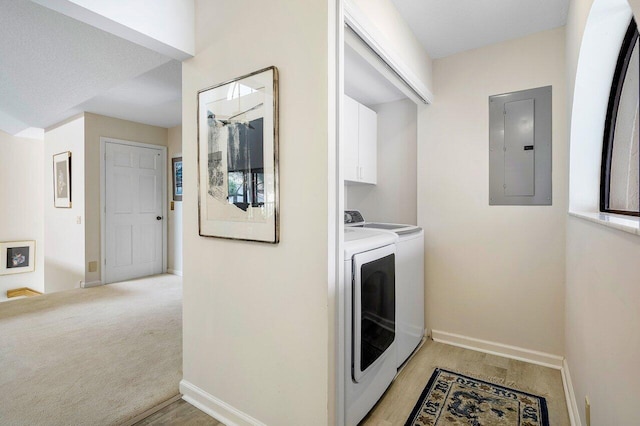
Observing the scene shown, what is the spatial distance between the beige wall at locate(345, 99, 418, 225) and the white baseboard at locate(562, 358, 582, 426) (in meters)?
1.57

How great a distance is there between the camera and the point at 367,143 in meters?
3.04

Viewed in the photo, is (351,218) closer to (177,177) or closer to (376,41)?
→ (376,41)

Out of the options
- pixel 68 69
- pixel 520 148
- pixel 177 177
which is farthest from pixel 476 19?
pixel 177 177

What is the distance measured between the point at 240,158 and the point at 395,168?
196 centimetres

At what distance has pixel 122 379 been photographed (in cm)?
214

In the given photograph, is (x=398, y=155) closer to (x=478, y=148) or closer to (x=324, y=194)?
(x=478, y=148)

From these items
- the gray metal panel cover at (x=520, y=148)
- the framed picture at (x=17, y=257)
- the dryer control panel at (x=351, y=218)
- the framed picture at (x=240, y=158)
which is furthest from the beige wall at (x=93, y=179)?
the gray metal panel cover at (x=520, y=148)

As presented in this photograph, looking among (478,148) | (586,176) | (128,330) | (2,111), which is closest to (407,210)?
(478,148)

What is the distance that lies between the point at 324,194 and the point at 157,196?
480 cm

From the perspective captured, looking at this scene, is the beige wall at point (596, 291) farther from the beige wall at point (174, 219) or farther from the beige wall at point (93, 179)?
the beige wall at point (93, 179)

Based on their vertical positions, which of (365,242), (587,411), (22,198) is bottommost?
(587,411)

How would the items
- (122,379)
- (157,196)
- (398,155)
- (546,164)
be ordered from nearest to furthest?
(122,379) → (546,164) → (398,155) → (157,196)

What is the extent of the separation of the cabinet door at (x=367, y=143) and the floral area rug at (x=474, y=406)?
69.5 inches

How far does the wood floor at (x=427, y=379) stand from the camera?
1.75 meters
